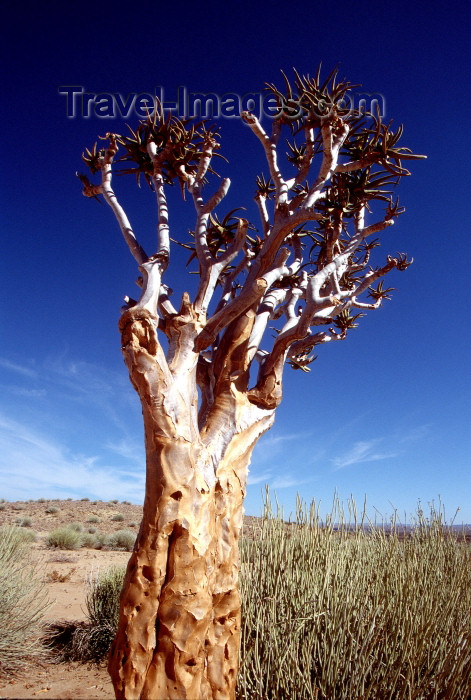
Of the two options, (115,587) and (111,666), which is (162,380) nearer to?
(111,666)

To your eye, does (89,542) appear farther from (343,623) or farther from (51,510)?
(343,623)

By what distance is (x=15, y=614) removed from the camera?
273 inches

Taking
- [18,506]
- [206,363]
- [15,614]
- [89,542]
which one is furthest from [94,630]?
[18,506]

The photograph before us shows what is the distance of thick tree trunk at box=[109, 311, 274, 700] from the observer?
11.4 feet

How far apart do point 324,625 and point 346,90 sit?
645 cm

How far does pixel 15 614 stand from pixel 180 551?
187 inches

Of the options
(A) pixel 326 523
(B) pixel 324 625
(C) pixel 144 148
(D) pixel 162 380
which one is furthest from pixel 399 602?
(C) pixel 144 148

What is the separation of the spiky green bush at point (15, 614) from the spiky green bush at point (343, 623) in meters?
3.55

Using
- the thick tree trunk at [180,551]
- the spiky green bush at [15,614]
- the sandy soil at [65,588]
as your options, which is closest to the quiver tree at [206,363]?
the thick tree trunk at [180,551]

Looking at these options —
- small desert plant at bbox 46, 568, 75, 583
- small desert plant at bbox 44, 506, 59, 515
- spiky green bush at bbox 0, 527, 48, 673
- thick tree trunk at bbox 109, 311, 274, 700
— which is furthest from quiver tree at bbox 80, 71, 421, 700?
small desert plant at bbox 44, 506, 59, 515

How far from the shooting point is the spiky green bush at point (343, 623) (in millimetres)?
3873

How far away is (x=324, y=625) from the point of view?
13.9ft

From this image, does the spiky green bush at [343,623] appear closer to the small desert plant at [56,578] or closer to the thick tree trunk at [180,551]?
the thick tree trunk at [180,551]

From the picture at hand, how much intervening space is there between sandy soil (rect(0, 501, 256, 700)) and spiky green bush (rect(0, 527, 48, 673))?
0.78ft
